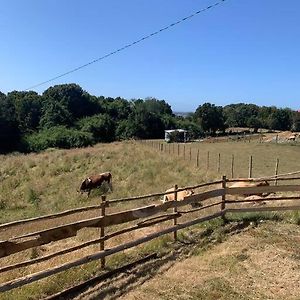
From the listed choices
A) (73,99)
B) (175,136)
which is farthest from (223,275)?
(73,99)

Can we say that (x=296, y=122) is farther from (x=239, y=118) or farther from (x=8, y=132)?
(x=8, y=132)

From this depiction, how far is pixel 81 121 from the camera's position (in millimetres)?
89188

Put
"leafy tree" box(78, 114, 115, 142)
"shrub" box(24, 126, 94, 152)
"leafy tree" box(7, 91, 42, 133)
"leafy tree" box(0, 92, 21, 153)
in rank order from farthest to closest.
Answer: "leafy tree" box(7, 91, 42, 133) → "leafy tree" box(78, 114, 115, 142) → "shrub" box(24, 126, 94, 152) → "leafy tree" box(0, 92, 21, 153)

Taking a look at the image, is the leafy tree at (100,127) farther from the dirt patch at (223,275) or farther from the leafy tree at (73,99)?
the dirt patch at (223,275)

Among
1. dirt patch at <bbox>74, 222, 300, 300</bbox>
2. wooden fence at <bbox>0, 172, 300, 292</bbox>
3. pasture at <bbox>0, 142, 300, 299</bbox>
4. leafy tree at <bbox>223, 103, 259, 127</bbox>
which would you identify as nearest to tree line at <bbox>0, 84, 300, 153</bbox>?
leafy tree at <bbox>223, 103, 259, 127</bbox>

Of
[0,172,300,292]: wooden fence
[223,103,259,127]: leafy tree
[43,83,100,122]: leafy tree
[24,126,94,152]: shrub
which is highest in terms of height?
[43,83,100,122]: leafy tree

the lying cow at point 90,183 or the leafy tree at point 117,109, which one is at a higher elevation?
the leafy tree at point 117,109

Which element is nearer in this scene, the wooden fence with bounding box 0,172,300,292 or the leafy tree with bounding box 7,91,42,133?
the wooden fence with bounding box 0,172,300,292

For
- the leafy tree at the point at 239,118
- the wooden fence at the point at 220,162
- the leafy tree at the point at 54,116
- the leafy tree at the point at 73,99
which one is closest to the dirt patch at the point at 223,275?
the wooden fence at the point at 220,162

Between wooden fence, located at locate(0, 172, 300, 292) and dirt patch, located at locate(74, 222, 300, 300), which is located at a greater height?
wooden fence, located at locate(0, 172, 300, 292)

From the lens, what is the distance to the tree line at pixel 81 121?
232 feet

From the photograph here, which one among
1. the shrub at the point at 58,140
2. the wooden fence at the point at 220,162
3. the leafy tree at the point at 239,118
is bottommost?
the shrub at the point at 58,140

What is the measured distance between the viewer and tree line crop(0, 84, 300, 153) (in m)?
70.6

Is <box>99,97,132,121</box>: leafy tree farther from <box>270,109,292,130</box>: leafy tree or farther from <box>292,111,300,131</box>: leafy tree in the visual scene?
<box>292,111,300,131</box>: leafy tree
